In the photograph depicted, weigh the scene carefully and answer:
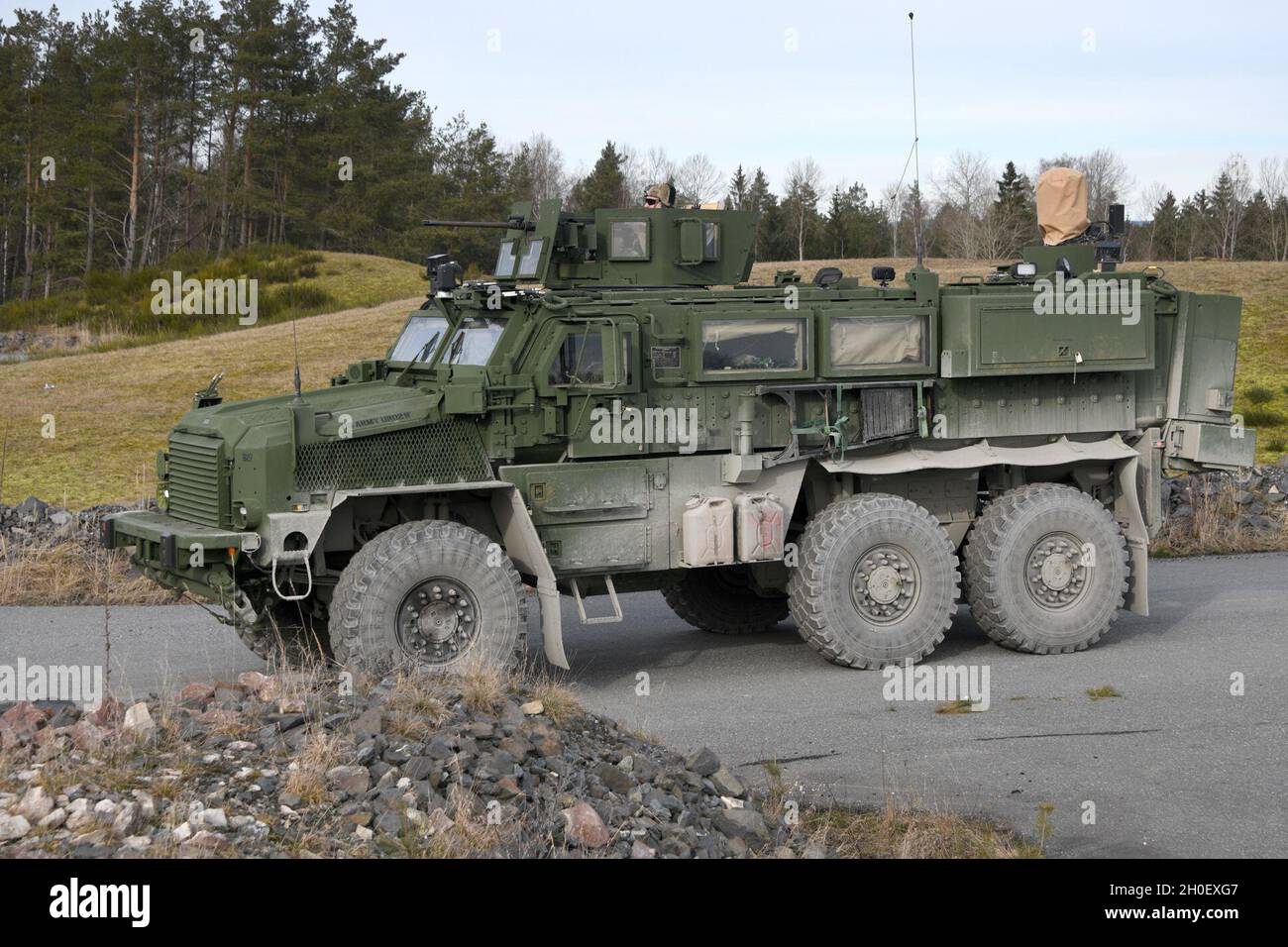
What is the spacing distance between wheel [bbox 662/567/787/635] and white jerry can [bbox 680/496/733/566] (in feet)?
6.71

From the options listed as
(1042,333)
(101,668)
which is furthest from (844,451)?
(101,668)

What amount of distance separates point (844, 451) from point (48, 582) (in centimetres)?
787

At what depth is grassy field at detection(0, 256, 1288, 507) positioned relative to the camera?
71.1 ft

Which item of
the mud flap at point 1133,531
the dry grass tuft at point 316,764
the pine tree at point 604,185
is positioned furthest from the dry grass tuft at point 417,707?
the pine tree at point 604,185

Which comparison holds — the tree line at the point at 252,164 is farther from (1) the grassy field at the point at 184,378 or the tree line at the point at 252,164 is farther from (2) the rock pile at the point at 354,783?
(2) the rock pile at the point at 354,783

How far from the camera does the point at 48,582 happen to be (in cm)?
1437

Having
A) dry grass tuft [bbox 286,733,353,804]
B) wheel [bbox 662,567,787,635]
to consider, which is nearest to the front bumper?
dry grass tuft [bbox 286,733,353,804]

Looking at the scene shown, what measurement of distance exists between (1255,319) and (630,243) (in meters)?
26.5

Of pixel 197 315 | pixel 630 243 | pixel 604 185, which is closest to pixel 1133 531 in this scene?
pixel 630 243

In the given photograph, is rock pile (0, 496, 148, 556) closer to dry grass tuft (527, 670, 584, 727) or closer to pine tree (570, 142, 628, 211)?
dry grass tuft (527, 670, 584, 727)

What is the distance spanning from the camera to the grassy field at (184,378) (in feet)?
71.1

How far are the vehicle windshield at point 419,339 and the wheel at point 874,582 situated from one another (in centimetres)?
317

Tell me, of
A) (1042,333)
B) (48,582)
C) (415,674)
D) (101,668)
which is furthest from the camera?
(48,582)

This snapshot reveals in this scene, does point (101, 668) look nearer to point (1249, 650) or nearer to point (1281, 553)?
point (1249, 650)
